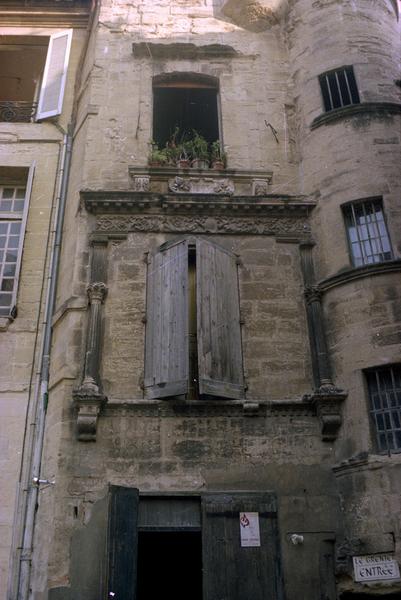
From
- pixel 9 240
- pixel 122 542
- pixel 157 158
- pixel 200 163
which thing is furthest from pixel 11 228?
pixel 122 542

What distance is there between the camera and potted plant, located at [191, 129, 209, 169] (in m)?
12.1

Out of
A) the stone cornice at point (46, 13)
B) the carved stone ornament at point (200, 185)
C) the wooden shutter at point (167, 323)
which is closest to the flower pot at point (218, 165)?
the carved stone ornament at point (200, 185)

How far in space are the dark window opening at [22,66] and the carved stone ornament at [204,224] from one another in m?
5.09

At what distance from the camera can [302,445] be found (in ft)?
30.9

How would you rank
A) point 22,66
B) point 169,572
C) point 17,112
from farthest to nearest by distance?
point 22,66 < point 17,112 < point 169,572

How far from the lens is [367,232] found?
1070 cm

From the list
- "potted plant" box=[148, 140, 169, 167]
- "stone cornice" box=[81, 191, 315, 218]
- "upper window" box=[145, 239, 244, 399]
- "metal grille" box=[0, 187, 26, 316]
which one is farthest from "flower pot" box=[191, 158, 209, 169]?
"metal grille" box=[0, 187, 26, 316]

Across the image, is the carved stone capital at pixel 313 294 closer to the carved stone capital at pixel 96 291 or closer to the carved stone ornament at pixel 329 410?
the carved stone ornament at pixel 329 410

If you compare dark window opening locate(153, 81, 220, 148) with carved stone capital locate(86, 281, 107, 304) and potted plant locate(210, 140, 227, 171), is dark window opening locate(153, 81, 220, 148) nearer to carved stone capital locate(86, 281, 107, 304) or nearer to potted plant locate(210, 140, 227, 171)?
potted plant locate(210, 140, 227, 171)

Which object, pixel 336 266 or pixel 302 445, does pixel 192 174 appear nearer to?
pixel 336 266

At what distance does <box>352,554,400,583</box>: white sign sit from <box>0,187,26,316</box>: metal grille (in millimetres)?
7205

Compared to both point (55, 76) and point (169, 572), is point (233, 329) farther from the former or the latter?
point (55, 76)

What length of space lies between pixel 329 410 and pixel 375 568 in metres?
2.26

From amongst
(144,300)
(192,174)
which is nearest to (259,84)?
(192,174)
